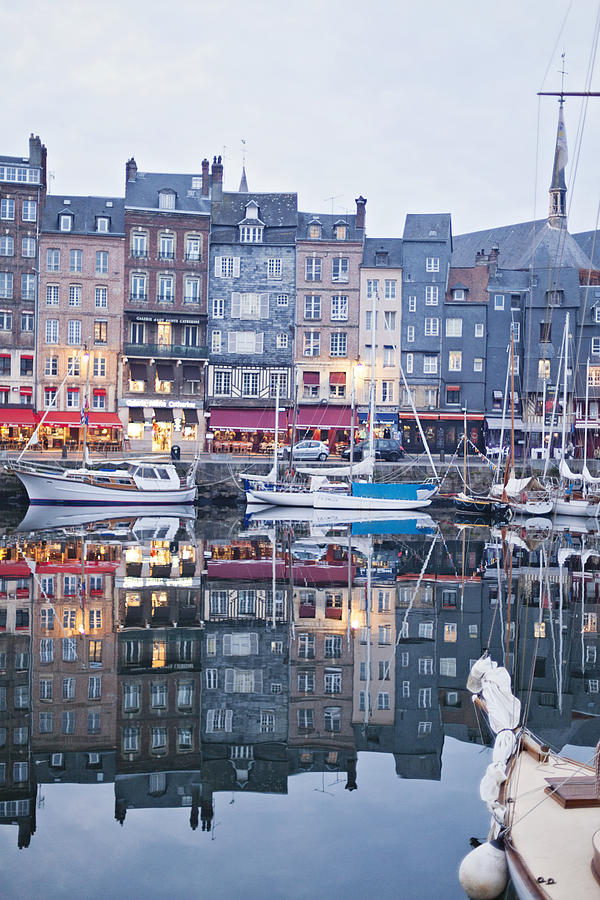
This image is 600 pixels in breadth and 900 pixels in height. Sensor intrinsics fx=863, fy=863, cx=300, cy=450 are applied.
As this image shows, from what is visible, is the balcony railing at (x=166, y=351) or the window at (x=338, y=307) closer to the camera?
the balcony railing at (x=166, y=351)

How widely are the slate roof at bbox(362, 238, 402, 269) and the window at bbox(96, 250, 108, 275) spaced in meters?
18.5

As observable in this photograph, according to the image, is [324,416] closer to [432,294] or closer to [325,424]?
[325,424]

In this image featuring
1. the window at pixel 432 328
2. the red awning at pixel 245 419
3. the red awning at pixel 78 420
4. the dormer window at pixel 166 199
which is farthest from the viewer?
the window at pixel 432 328

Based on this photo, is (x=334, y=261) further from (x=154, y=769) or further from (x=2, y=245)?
(x=154, y=769)

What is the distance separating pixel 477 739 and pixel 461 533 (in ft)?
88.1

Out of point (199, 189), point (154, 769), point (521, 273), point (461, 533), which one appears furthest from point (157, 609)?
point (521, 273)

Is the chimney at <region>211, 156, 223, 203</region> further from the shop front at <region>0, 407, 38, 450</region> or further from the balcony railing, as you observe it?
the shop front at <region>0, 407, 38, 450</region>

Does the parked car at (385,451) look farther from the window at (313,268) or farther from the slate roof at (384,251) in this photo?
the slate roof at (384,251)

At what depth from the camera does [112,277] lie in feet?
200

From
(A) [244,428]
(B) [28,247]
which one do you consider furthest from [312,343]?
(B) [28,247]

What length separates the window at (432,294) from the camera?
6388 centimetres

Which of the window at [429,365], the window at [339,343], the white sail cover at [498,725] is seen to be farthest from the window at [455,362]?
the white sail cover at [498,725]

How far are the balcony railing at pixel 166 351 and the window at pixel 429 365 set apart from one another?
16085mm

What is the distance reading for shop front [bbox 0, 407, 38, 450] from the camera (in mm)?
55938
